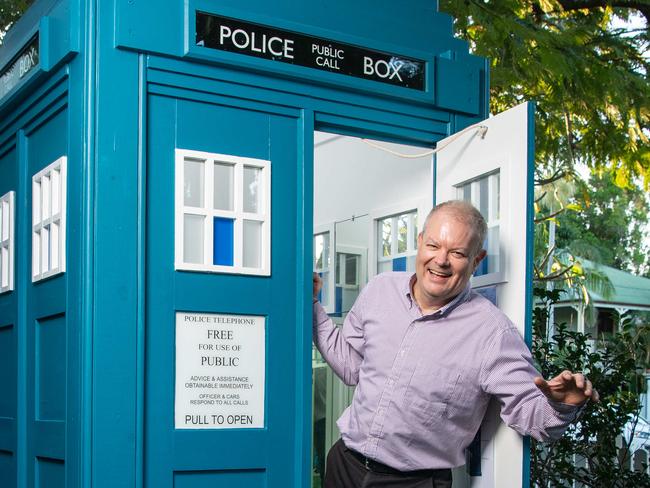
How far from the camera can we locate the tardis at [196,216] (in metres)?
3.58

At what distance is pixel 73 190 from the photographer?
12.1 ft

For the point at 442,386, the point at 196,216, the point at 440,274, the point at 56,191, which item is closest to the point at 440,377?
the point at 442,386

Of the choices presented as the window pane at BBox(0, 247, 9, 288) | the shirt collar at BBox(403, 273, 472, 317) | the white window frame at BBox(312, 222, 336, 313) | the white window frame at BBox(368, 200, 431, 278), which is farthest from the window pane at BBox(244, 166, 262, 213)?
the white window frame at BBox(312, 222, 336, 313)

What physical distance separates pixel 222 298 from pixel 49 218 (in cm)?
82

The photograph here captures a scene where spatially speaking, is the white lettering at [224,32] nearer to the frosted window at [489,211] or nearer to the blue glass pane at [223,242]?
the blue glass pane at [223,242]

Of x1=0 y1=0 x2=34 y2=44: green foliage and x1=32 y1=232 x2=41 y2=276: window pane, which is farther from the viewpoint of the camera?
x1=0 y1=0 x2=34 y2=44: green foliage

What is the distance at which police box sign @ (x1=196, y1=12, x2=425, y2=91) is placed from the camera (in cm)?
383

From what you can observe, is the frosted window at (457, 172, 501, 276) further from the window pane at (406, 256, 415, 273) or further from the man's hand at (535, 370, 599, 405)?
the window pane at (406, 256, 415, 273)

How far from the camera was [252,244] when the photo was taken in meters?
3.90

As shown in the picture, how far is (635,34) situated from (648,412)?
14.5 feet

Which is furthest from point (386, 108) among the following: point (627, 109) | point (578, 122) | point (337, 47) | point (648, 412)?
point (648, 412)

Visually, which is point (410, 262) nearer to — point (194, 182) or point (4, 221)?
point (194, 182)

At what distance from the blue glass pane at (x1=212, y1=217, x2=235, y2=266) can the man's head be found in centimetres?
75

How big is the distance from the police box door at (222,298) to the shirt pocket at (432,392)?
1.84 ft
